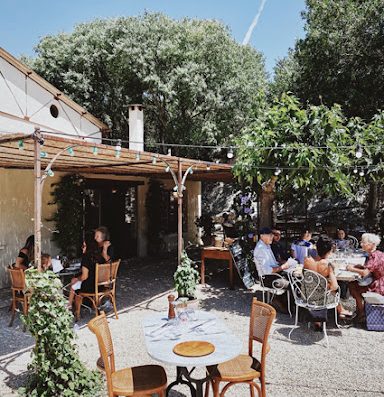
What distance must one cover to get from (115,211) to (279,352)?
24.6 ft

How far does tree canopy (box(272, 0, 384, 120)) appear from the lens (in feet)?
41.9

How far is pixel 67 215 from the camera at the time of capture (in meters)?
8.92

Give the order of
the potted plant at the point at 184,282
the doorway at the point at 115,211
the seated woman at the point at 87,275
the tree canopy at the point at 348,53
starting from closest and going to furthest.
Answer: the seated woman at the point at 87,275 → the potted plant at the point at 184,282 → the doorway at the point at 115,211 → the tree canopy at the point at 348,53

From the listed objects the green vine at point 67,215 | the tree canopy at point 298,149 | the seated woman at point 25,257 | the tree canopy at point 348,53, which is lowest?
the seated woman at point 25,257

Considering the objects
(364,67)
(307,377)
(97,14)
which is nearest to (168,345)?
(307,377)

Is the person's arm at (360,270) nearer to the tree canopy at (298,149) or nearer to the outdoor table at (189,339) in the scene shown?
the tree canopy at (298,149)

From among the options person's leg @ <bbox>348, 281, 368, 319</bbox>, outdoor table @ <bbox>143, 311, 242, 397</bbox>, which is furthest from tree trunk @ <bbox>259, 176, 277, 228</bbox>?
outdoor table @ <bbox>143, 311, 242, 397</bbox>

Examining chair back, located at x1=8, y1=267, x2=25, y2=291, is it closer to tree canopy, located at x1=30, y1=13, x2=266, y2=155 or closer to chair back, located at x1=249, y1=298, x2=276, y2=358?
chair back, located at x1=249, y1=298, x2=276, y2=358

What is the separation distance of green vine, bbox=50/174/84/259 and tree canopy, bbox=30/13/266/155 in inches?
322

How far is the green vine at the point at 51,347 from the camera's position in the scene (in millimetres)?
3389

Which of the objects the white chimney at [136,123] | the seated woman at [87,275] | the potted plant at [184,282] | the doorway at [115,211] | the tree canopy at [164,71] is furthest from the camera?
the tree canopy at [164,71]

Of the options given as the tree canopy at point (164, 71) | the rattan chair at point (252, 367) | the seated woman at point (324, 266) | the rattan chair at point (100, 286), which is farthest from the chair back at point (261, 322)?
the tree canopy at point (164, 71)

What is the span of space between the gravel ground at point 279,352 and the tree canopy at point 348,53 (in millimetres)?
8975

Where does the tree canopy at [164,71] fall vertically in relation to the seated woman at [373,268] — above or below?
above
